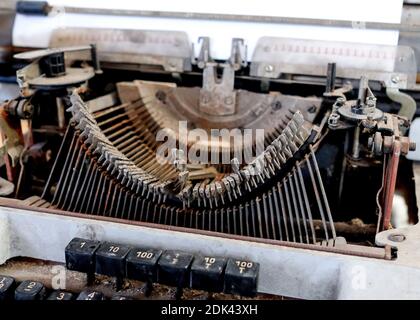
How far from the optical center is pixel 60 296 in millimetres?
1559

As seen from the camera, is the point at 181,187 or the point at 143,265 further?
the point at 181,187

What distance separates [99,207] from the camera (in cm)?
187

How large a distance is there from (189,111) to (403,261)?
1.09 metres

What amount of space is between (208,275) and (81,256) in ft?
1.22

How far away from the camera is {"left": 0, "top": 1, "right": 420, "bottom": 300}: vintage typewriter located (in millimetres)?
1525

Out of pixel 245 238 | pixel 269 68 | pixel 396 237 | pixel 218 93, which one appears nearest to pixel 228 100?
pixel 218 93

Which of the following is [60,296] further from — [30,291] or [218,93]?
[218,93]

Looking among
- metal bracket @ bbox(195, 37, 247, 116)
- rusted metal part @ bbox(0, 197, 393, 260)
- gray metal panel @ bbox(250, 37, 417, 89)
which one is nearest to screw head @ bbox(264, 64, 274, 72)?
gray metal panel @ bbox(250, 37, 417, 89)

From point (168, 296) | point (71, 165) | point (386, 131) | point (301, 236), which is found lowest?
point (168, 296)

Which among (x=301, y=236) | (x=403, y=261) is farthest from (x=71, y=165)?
(x=403, y=261)

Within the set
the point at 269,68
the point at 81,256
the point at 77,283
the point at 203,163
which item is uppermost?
the point at 269,68

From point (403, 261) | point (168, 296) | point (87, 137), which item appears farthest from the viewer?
point (87, 137)

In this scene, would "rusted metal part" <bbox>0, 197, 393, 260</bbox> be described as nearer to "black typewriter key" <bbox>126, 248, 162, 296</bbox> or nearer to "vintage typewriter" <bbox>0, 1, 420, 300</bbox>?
"vintage typewriter" <bbox>0, 1, 420, 300</bbox>
